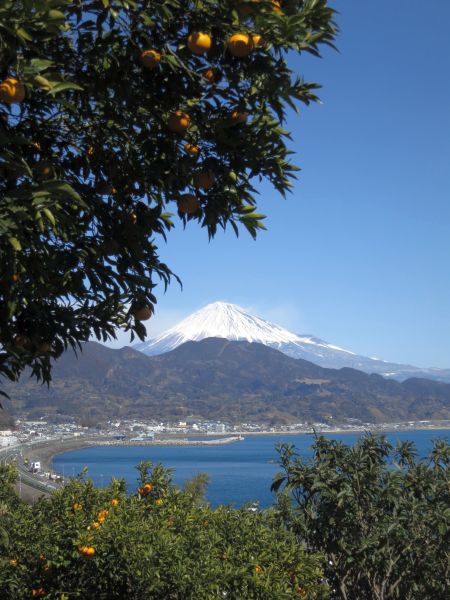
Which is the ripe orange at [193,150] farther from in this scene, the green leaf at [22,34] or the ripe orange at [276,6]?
the green leaf at [22,34]

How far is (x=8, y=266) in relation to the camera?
261cm

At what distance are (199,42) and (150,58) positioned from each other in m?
0.24

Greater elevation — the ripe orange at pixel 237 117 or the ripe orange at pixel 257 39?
the ripe orange at pixel 257 39

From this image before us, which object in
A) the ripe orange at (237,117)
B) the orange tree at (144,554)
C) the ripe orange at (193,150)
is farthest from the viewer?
the orange tree at (144,554)

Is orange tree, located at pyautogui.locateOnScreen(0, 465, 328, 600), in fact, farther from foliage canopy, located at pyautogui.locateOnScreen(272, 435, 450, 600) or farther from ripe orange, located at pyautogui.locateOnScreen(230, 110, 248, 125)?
ripe orange, located at pyautogui.locateOnScreen(230, 110, 248, 125)

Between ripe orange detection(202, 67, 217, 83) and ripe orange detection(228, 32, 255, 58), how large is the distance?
27 cm

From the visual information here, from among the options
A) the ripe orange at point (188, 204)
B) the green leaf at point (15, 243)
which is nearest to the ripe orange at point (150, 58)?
the ripe orange at point (188, 204)

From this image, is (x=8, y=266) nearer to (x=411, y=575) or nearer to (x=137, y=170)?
(x=137, y=170)

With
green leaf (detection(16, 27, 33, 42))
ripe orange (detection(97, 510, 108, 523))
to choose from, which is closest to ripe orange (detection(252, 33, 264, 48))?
green leaf (detection(16, 27, 33, 42))

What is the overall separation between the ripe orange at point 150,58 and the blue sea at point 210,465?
53.8m

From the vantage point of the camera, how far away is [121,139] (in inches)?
143

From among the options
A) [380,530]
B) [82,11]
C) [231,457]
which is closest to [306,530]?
[380,530]

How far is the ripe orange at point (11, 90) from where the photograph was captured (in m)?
2.39

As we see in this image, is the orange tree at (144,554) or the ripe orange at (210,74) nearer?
the ripe orange at (210,74)
